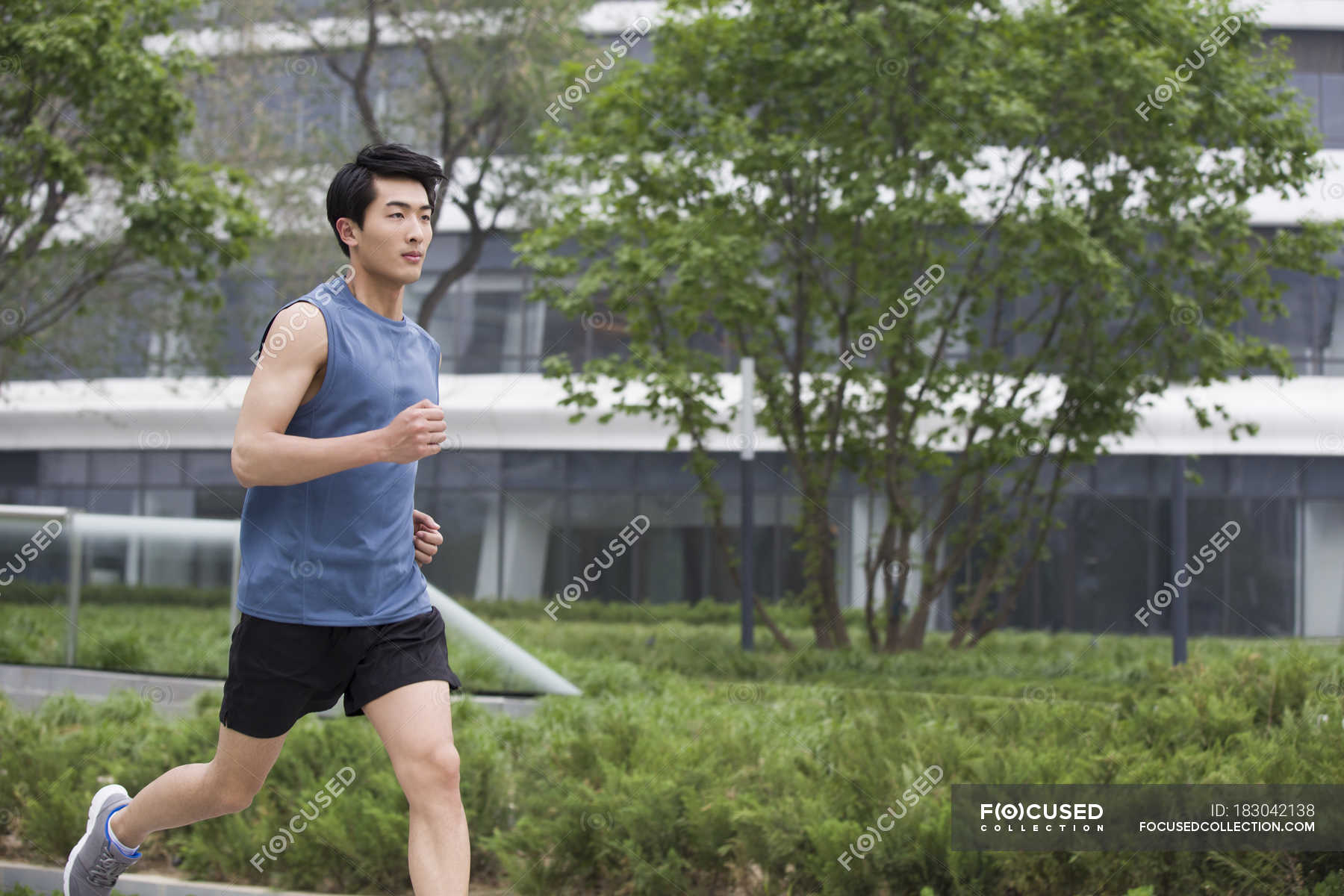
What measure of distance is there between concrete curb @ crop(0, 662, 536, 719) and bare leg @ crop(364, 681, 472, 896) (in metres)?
5.58

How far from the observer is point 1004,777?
188 inches

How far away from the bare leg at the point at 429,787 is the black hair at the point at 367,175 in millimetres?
1079

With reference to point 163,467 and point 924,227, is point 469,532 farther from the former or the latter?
point 924,227

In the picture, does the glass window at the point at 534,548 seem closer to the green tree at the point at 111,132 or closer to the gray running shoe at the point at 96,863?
the green tree at the point at 111,132

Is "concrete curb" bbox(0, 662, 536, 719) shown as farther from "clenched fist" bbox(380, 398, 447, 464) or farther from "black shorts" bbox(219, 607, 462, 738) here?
"clenched fist" bbox(380, 398, 447, 464)

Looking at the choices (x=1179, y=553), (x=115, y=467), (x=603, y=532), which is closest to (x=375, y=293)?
(x=1179, y=553)

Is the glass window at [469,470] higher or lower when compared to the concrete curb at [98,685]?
higher

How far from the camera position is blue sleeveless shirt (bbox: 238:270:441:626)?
3031mm

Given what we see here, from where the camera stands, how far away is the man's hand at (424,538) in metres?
3.38

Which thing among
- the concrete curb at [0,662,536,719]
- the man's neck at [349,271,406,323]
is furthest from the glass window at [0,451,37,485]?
the man's neck at [349,271,406,323]

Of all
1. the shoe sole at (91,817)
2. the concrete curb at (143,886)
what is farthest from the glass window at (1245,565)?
the shoe sole at (91,817)

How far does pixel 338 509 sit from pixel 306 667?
393 millimetres

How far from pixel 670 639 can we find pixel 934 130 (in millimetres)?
6764

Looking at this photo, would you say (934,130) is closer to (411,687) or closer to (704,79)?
(704,79)
